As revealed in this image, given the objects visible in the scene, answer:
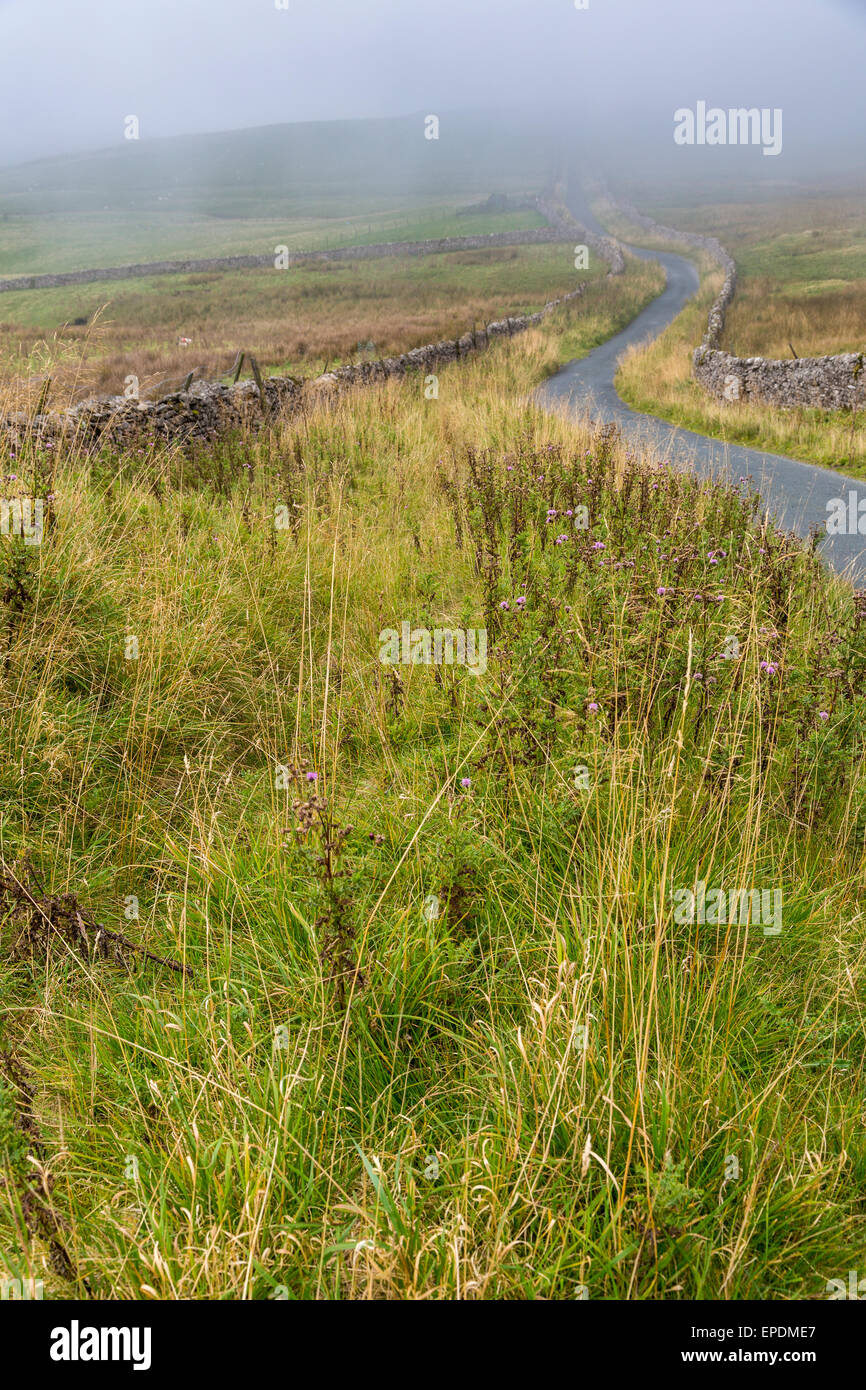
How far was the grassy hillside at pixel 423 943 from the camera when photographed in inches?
67.1

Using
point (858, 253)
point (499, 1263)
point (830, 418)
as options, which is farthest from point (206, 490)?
point (858, 253)

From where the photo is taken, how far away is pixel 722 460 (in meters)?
10.7

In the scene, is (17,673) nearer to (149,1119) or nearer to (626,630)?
(149,1119)

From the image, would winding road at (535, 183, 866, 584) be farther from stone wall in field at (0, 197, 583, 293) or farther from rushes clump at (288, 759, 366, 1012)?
stone wall in field at (0, 197, 583, 293)

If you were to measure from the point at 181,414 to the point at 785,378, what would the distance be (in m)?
11.6

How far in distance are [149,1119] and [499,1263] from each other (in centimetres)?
96

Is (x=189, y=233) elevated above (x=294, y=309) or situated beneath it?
elevated above

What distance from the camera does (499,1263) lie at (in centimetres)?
157

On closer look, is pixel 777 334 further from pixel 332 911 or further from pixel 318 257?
pixel 318 257

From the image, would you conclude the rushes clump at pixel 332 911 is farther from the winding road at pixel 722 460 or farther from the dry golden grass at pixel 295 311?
the dry golden grass at pixel 295 311

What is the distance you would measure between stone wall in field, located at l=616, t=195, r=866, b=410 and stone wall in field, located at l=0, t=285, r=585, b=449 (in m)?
6.90

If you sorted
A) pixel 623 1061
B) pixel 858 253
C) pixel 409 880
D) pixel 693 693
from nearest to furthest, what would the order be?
pixel 623 1061 → pixel 409 880 → pixel 693 693 → pixel 858 253

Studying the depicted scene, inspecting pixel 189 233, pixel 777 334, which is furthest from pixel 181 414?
pixel 189 233

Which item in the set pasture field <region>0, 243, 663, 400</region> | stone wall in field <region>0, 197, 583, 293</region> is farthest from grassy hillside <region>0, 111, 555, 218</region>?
pasture field <region>0, 243, 663, 400</region>
